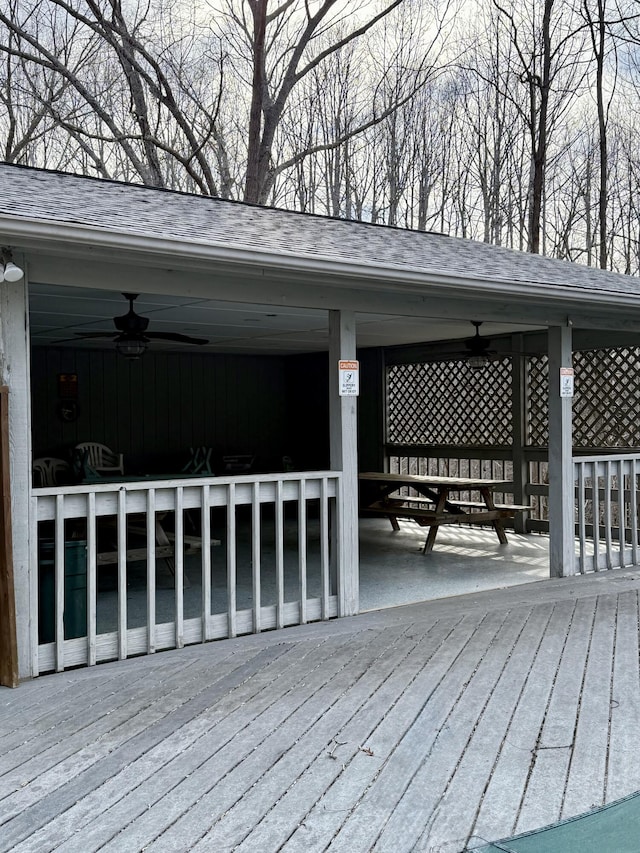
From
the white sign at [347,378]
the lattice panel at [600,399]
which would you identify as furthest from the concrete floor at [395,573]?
the white sign at [347,378]

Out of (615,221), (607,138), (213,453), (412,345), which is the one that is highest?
(607,138)

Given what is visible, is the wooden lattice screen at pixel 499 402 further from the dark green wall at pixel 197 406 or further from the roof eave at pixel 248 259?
the roof eave at pixel 248 259

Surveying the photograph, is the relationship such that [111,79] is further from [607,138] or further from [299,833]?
[299,833]

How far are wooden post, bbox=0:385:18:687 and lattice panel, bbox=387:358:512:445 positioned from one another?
6.19 meters

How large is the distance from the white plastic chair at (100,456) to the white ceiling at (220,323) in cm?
111

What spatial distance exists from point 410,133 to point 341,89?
1.58m

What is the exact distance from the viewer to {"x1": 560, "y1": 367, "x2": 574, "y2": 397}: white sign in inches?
244

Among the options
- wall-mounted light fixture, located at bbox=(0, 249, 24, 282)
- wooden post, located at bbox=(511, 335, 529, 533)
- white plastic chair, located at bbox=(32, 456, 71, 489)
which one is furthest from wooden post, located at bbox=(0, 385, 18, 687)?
wooden post, located at bbox=(511, 335, 529, 533)

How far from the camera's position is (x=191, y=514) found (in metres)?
9.47

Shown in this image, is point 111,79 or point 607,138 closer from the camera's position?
point 111,79

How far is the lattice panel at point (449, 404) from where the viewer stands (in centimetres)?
924

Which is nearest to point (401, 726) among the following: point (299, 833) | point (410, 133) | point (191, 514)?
point (299, 833)

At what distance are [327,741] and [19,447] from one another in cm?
193

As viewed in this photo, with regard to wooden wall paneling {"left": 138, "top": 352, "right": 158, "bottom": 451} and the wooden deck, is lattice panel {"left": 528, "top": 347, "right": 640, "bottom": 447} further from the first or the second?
wooden wall paneling {"left": 138, "top": 352, "right": 158, "bottom": 451}
